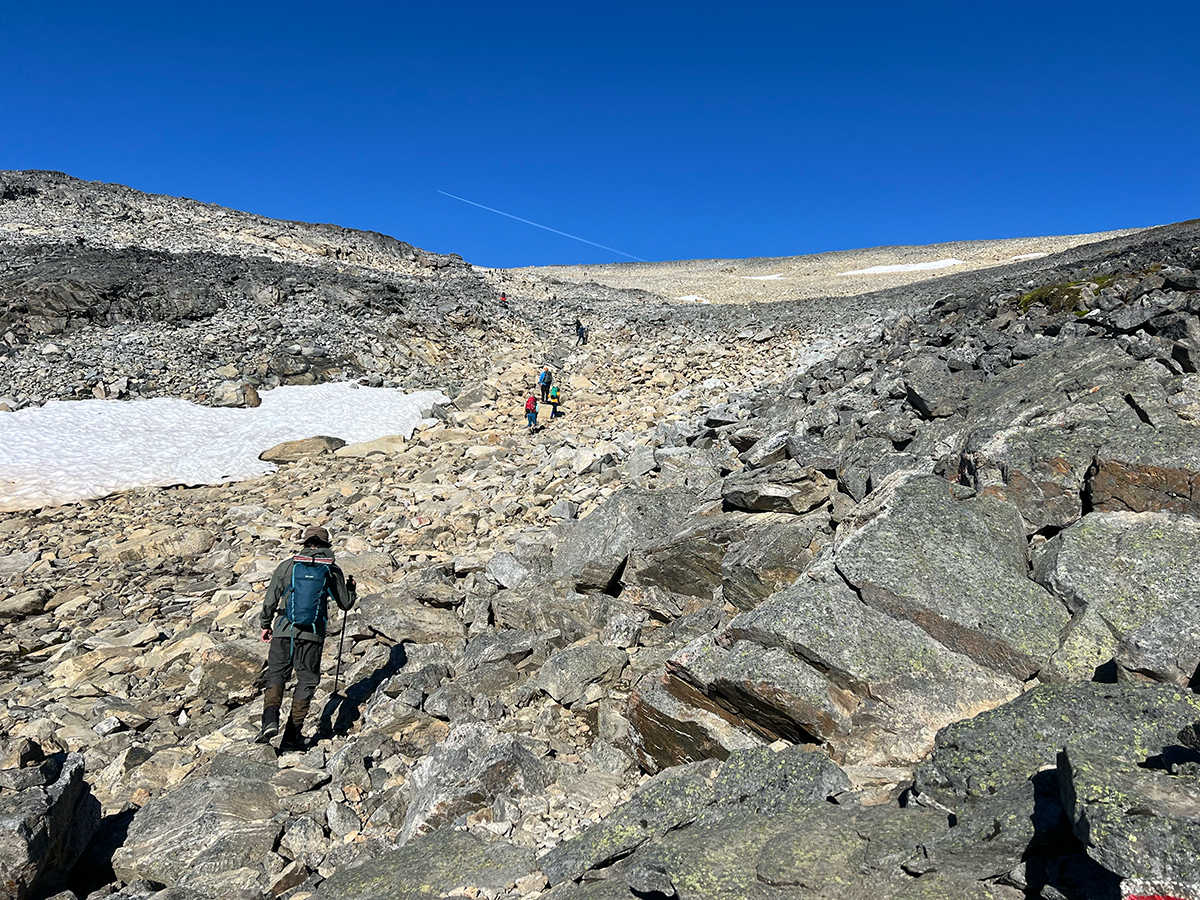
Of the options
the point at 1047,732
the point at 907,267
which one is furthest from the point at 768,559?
the point at 907,267

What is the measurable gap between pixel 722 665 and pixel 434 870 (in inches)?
105

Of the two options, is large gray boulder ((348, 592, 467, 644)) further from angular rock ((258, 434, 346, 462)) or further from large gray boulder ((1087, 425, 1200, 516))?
angular rock ((258, 434, 346, 462))

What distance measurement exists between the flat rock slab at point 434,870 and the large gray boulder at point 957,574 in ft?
11.8

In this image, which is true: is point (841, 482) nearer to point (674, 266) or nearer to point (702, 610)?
point (702, 610)

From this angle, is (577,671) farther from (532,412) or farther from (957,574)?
(532,412)

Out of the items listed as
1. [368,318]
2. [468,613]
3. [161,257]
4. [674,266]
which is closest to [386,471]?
[468,613]

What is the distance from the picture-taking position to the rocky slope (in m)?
3.98

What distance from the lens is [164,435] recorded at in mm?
19391

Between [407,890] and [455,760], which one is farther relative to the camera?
[455,760]

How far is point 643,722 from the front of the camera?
5973mm

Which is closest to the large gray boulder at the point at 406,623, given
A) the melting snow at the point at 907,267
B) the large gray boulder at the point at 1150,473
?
the large gray boulder at the point at 1150,473

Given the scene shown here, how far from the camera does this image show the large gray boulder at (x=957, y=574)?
5531 millimetres

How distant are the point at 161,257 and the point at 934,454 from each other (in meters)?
34.0

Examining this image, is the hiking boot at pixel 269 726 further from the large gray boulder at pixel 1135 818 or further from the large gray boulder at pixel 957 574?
the large gray boulder at pixel 1135 818
